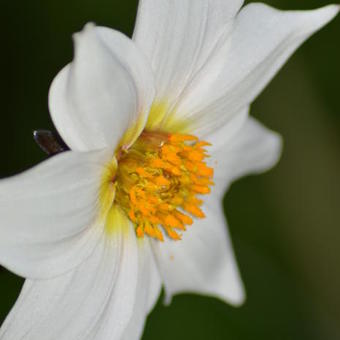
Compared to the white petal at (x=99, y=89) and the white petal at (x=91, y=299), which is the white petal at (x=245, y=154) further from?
the white petal at (x=99, y=89)

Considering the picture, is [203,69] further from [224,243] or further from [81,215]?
[224,243]

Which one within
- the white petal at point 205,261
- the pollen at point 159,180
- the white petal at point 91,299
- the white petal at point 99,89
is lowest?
the white petal at point 205,261

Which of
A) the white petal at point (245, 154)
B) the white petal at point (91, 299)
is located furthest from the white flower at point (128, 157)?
the white petal at point (245, 154)

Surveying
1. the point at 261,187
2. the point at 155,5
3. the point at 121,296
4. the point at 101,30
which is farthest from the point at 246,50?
the point at 261,187

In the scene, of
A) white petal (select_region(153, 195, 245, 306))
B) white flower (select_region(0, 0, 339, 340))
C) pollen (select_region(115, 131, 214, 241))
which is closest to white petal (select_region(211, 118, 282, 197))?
white petal (select_region(153, 195, 245, 306))

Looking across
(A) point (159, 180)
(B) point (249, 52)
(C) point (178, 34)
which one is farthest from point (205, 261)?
(C) point (178, 34)

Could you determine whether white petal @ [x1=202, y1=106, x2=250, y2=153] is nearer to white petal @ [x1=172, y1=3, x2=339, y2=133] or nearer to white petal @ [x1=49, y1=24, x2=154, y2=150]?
white petal @ [x1=172, y1=3, x2=339, y2=133]
